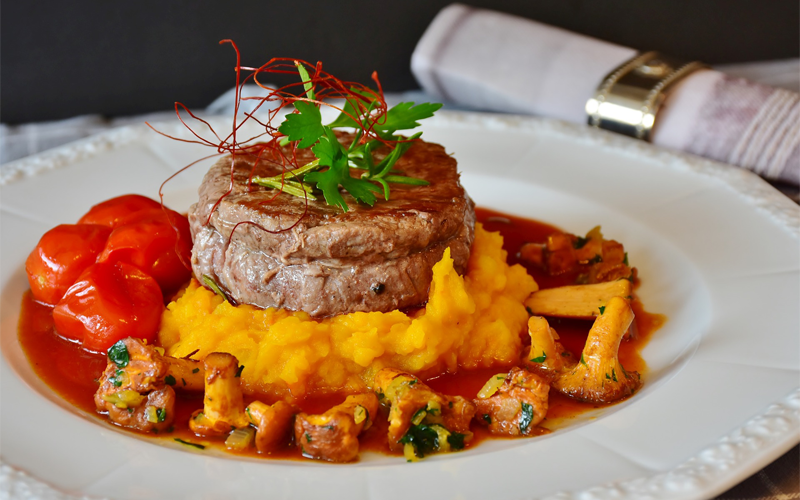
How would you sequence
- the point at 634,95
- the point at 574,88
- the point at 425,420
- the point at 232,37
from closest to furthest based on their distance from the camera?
1. the point at 425,420
2. the point at 634,95
3. the point at 574,88
4. the point at 232,37

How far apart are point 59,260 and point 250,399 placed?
1.58 m

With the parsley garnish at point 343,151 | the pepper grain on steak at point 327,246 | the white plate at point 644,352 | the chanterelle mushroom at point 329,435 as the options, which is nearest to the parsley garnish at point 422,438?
the white plate at point 644,352

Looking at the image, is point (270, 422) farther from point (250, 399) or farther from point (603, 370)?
point (603, 370)

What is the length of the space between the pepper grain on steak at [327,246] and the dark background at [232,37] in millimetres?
4284

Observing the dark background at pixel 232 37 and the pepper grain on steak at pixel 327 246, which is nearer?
the pepper grain on steak at pixel 327 246

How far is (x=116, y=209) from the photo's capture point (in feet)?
15.7

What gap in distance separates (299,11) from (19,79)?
3007 millimetres

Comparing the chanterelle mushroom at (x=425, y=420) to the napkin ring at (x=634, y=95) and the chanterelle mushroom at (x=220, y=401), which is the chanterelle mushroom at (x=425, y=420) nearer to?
the chanterelle mushroom at (x=220, y=401)

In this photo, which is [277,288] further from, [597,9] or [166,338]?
[597,9]

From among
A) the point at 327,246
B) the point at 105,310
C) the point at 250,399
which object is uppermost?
the point at 327,246

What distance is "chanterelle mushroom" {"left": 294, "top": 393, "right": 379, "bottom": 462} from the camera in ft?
10.4

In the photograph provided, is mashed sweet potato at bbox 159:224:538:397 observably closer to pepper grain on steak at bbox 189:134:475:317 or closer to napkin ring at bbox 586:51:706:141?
pepper grain on steak at bbox 189:134:475:317

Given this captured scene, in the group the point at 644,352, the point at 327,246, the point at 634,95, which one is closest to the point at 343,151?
the point at 327,246

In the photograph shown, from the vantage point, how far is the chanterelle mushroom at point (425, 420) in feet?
10.6
